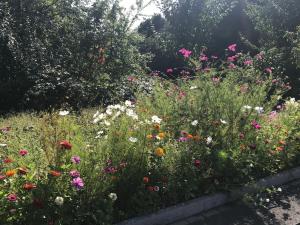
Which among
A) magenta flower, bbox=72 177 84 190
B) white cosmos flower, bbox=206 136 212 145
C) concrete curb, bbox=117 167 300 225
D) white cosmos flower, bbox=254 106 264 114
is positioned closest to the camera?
magenta flower, bbox=72 177 84 190

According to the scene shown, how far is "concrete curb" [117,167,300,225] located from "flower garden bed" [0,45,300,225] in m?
0.07

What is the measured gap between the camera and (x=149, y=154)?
4.60 metres

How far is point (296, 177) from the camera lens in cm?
588

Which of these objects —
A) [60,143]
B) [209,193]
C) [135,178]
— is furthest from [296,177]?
[60,143]

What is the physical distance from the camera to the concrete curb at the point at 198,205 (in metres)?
4.23

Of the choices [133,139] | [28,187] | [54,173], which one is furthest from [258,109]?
[28,187]

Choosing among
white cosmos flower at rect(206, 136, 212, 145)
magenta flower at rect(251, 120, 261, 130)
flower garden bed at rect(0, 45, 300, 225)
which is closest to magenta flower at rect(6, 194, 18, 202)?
flower garden bed at rect(0, 45, 300, 225)

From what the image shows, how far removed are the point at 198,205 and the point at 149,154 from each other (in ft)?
2.45

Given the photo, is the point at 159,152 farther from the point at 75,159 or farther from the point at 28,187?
the point at 28,187

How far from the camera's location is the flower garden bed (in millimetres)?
3764

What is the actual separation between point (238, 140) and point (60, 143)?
2429 millimetres

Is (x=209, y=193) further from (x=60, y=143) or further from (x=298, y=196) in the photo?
(x=60, y=143)

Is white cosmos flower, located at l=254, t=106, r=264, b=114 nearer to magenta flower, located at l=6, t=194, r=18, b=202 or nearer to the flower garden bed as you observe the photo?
the flower garden bed

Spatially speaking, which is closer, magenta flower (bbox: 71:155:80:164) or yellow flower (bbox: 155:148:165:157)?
magenta flower (bbox: 71:155:80:164)
